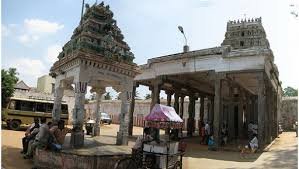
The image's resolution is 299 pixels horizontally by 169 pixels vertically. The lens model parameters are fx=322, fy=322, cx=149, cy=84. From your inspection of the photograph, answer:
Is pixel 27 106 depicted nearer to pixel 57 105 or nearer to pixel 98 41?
pixel 57 105

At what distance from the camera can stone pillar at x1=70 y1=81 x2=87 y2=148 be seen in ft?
35.8

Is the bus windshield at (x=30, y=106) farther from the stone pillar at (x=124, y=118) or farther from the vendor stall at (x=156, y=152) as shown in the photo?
the vendor stall at (x=156, y=152)

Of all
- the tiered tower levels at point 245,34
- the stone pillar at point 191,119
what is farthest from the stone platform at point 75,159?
the tiered tower levels at point 245,34

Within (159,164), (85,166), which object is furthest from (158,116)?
(85,166)

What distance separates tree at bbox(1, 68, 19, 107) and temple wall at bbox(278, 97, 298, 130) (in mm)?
26034

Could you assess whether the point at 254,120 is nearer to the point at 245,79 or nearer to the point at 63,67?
the point at 245,79

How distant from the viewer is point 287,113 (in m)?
34.2

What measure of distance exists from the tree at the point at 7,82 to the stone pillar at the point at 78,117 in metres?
14.1

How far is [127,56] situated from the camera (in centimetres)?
1286

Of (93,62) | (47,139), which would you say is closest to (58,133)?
(47,139)

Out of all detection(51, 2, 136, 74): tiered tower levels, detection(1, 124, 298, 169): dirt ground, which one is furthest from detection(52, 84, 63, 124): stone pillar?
detection(1, 124, 298, 169): dirt ground

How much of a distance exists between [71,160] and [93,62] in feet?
13.3

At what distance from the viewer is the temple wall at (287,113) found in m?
33.8

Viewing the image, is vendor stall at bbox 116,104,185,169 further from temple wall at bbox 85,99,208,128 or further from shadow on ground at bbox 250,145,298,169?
temple wall at bbox 85,99,208,128
